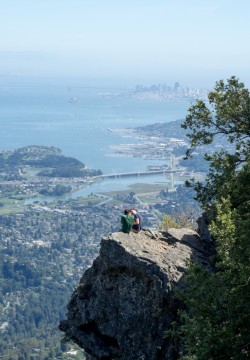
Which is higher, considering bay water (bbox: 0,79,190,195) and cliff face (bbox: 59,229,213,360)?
cliff face (bbox: 59,229,213,360)

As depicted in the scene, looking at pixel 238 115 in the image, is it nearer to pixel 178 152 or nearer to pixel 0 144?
pixel 178 152

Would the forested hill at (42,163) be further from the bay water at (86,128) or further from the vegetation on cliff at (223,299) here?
the vegetation on cliff at (223,299)

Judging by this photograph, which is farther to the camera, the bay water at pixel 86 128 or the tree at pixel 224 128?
the bay water at pixel 86 128

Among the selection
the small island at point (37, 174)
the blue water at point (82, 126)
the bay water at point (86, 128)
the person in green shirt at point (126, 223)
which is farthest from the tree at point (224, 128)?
the blue water at point (82, 126)

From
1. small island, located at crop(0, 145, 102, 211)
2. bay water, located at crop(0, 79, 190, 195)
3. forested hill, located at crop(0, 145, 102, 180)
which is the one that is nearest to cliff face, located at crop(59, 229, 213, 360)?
small island, located at crop(0, 145, 102, 211)

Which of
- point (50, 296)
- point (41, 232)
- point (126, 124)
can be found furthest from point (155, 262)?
point (126, 124)

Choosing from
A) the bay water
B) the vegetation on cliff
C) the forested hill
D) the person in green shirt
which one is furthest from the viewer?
the bay water

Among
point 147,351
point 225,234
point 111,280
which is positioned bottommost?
point 147,351

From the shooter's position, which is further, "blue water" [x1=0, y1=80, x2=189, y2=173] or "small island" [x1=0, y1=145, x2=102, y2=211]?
"blue water" [x1=0, y1=80, x2=189, y2=173]

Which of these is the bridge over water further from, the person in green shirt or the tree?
the person in green shirt
